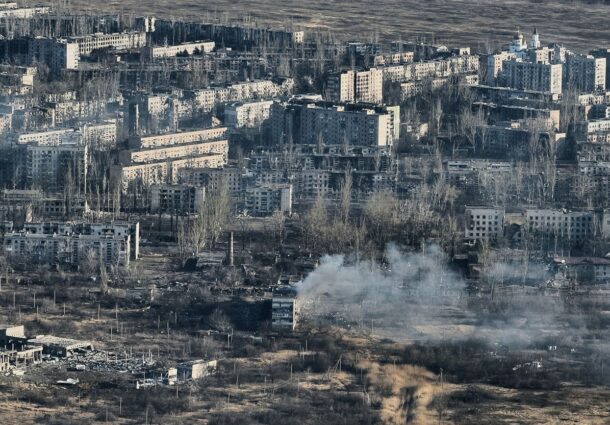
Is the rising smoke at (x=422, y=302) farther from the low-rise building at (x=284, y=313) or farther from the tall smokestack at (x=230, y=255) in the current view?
the tall smokestack at (x=230, y=255)

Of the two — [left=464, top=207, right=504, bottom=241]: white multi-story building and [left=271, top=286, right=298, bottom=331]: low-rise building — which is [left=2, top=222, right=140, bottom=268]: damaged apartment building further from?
[left=464, top=207, right=504, bottom=241]: white multi-story building

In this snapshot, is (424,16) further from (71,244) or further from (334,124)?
(71,244)

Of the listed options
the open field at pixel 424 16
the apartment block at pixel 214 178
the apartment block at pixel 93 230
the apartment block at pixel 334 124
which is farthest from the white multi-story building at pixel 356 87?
the apartment block at pixel 93 230

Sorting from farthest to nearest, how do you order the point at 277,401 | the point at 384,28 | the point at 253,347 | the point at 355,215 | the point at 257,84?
the point at 384,28 → the point at 257,84 → the point at 355,215 → the point at 253,347 → the point at 277,401

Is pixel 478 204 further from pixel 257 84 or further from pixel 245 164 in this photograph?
pixel 257 84

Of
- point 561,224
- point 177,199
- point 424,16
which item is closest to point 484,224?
point 561,224

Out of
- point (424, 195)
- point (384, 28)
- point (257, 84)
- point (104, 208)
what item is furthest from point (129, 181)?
point (384, 28)
